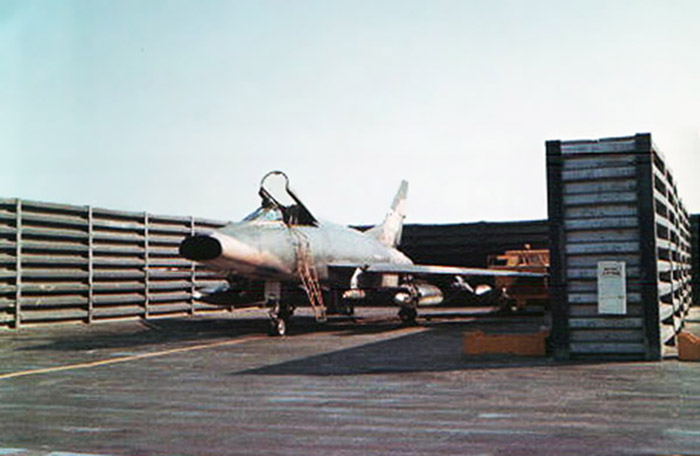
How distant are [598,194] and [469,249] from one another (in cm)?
2296

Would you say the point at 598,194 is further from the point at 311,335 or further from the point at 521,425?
the point at 311,335

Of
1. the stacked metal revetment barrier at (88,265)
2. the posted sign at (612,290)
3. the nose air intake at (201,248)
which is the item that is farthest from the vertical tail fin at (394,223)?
the posted sign at (612,290)

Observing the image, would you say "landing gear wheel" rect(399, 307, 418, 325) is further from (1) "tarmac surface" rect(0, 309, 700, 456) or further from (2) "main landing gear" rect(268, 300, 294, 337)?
(1) "tarmac surface" rect(0, 309, 700, 456)

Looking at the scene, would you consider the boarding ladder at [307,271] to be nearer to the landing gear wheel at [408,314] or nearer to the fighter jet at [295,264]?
the fighter jet at [295,264]

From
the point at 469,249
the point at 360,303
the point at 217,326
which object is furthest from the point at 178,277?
the point at 469,249

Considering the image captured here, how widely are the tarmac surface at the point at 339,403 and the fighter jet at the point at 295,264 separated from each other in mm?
2519

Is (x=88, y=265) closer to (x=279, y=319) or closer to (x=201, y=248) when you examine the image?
(x=279, y=319)

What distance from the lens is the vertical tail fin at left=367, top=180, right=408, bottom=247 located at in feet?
77.5

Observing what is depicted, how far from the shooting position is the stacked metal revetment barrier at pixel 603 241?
978 centimetres

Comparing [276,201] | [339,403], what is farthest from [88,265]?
[339,403]

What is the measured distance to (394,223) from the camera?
25.2 m

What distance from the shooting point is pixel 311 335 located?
15391 millimetres

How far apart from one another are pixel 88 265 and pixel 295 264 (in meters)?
7.48

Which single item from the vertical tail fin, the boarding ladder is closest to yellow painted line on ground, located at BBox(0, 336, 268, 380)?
the boarding ladder
